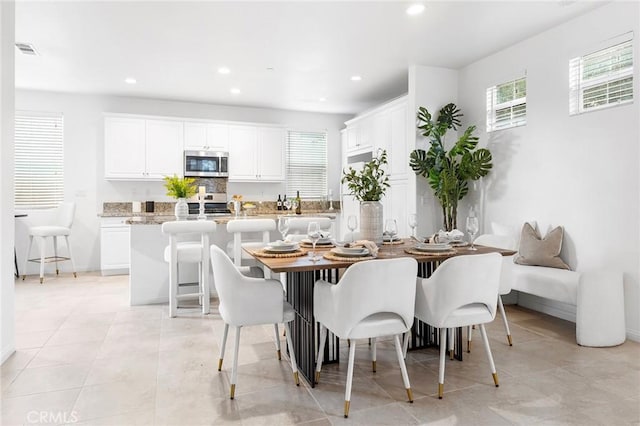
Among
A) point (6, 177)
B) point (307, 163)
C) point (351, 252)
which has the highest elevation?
point (307, 163)

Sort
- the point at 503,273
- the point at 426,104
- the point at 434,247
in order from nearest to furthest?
the point at 434,247 → the point at 503,273 → the point at 426,104

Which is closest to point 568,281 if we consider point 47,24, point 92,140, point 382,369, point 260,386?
point 382,369

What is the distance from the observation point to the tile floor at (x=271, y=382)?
2.13 metres

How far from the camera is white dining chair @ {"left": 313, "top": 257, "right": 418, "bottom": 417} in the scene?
6.83ft

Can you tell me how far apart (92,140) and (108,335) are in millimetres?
4163

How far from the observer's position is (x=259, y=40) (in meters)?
4.16

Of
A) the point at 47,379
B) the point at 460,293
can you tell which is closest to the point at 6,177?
the point at 47,379

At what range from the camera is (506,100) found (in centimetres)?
457

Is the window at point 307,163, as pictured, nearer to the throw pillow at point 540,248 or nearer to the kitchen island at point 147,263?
the kitchen island at point 147,263

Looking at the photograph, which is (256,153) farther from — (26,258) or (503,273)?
(503,273)

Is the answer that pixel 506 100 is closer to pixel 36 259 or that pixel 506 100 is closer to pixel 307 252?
pixel 307 252

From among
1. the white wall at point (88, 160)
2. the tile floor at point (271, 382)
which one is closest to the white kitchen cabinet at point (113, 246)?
the white wall at point (88, 160)

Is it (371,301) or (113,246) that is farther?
(113,246)

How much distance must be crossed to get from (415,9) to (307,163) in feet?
14.5
